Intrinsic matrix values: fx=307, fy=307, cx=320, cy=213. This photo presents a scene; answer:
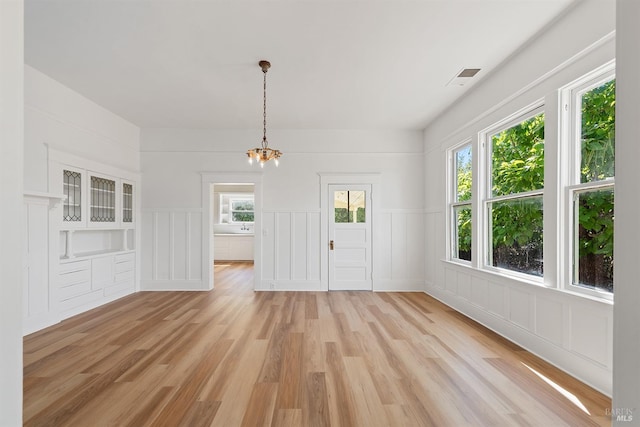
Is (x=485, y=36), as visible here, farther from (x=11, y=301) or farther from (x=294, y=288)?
(x=294, y=288)

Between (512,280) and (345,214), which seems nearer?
(512,280)

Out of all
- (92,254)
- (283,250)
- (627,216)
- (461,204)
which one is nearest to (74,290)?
(92,254)

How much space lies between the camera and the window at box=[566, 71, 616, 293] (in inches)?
95.9

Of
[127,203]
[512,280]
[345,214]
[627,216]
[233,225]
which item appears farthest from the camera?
[233,225]

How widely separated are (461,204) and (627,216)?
4.39 metres

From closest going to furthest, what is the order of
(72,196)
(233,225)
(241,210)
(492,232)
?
1. (492,232)
2. (72,196)
3. (233,225)
4. (241,210)

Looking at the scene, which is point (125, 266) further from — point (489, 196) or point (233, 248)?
point (489, 196)

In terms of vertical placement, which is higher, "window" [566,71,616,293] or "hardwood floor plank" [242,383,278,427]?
"window" [566,71,616,293]

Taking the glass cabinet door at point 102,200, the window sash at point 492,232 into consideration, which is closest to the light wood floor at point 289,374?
the window sash at point 492,232

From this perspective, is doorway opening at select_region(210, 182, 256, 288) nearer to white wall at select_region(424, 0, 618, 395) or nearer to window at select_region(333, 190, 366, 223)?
window at select_region(333, 190, 366, 223)

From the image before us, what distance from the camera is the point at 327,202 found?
6020 mm

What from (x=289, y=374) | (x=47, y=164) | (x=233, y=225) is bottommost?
(x=289, y=374)

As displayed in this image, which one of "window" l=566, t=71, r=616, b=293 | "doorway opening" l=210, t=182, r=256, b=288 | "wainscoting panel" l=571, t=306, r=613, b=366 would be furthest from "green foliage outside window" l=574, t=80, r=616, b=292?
"doorway opening" l=210, t=182, r=256, b=288

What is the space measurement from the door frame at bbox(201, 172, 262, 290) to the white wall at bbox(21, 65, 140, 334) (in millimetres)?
1659
